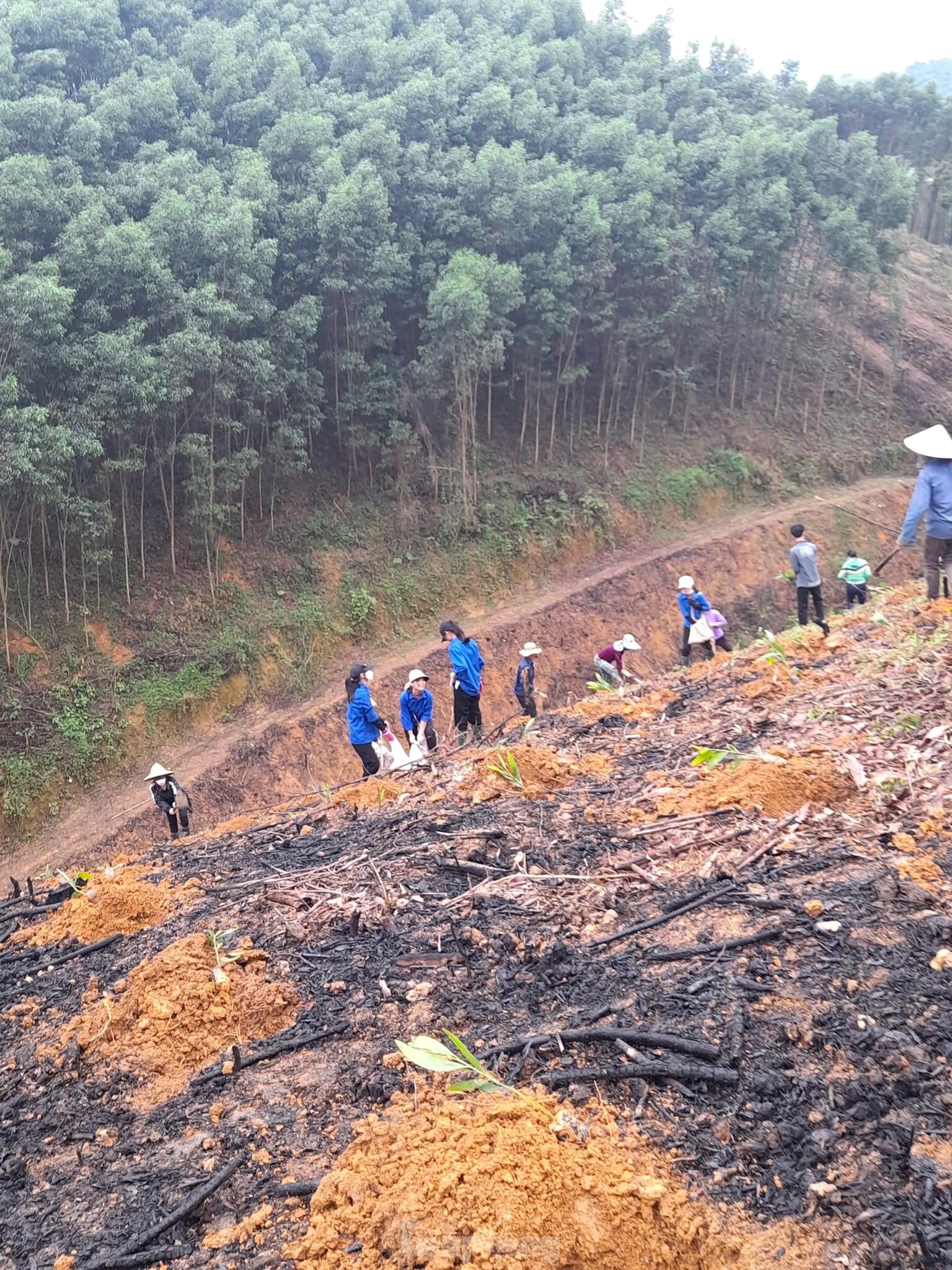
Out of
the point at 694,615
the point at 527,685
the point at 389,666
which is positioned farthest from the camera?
the point at 389,666

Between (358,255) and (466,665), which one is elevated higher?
(358,255)

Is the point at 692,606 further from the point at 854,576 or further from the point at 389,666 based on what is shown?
the point at 389,666

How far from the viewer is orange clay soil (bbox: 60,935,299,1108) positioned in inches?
160

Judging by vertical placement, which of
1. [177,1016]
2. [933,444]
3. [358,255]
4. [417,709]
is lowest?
[417,709]

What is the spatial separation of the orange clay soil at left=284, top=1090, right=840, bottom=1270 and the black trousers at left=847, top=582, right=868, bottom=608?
1084cm

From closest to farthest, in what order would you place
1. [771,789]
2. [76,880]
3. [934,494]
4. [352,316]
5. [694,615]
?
[771,789] < [76,880] < [934,494] < [694,615] < [352,316]

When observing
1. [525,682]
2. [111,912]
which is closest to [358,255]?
[525,682]

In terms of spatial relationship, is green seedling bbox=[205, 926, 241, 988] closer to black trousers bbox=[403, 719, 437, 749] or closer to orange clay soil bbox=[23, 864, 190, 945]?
orange clay soil bbox=[23, 864, 190, 945]

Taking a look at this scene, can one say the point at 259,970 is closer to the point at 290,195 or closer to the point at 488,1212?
the point at 488,1212

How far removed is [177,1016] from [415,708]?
556 centimetres

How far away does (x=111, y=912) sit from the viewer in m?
5.67

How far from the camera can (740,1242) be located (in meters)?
2.55

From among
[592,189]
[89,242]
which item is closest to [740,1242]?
[89,242]

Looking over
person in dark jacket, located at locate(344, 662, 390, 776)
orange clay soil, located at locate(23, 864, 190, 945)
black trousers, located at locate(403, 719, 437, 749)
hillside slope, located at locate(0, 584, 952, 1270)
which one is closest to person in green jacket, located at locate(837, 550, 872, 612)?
black trousers, located at locate(403, 719, 437, 749)
